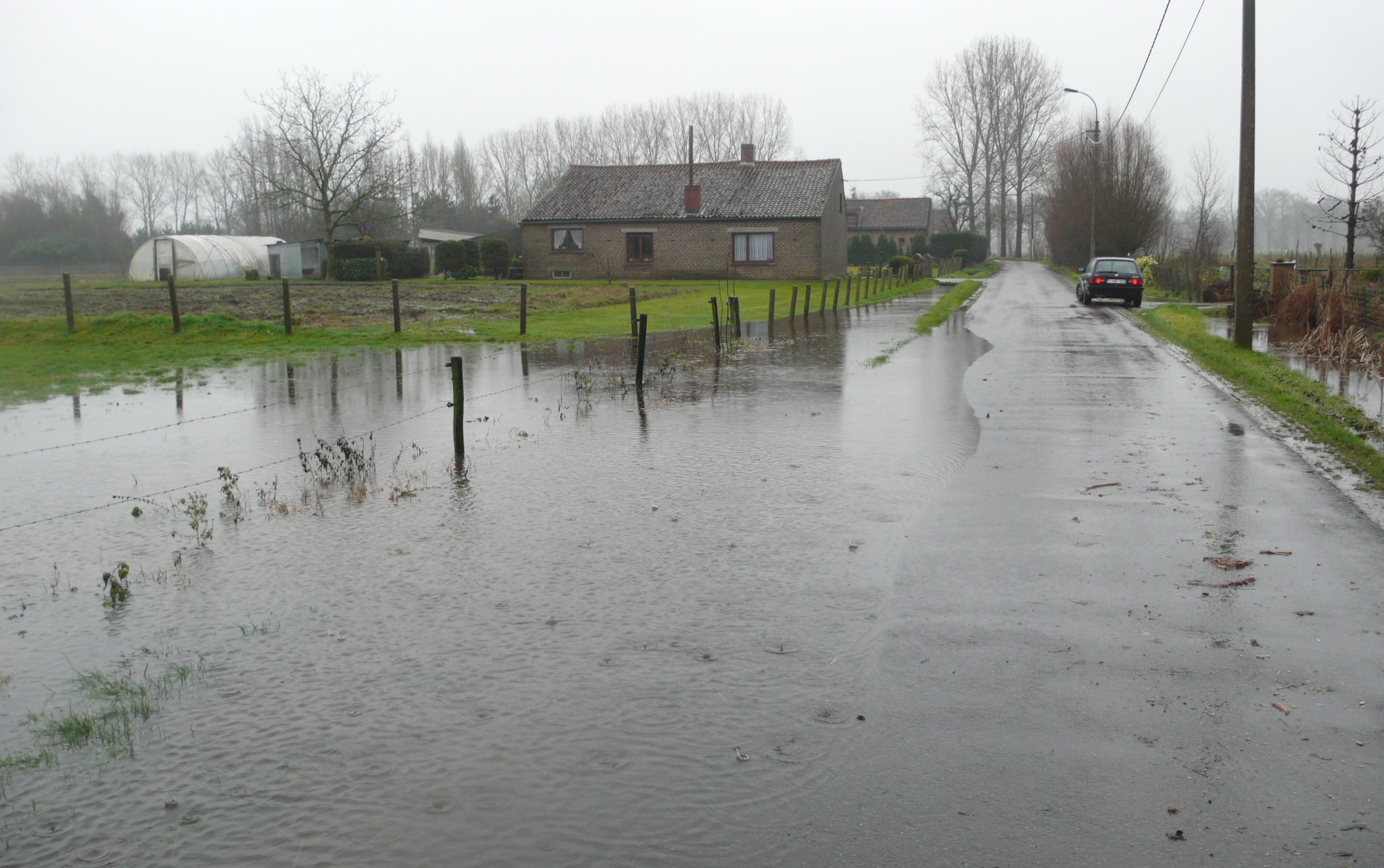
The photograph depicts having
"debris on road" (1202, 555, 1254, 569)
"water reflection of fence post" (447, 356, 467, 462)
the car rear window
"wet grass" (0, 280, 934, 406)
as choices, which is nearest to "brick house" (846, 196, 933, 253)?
the car rear window

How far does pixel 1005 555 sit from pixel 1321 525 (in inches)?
96.2

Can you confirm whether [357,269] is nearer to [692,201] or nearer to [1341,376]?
[692,201]

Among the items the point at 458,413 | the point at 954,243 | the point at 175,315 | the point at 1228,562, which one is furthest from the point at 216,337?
the point at 954,243

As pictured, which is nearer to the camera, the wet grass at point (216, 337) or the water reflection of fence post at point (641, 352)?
the water reflection of fence post at point (641, 352)

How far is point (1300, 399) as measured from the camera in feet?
44.3

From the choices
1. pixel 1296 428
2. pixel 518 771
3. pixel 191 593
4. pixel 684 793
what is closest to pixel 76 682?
pixel 191 593

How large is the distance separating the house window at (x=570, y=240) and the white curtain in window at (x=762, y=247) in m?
8.71

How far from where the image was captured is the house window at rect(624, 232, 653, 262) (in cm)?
5453

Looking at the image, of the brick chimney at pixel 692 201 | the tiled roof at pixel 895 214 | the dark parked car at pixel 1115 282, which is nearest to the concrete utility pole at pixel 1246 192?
the dark parked car at pixel 1115 282

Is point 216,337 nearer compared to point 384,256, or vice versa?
point 216,337

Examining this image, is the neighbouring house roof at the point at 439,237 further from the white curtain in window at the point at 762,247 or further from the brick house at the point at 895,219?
the brick house at the point at 895,219

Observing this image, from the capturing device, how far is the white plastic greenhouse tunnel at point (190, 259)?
58.6 meters

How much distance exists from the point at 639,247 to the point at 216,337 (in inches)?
1305

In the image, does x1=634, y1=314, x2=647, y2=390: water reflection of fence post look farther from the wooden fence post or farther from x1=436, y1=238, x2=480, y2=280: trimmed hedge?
x1=436, y1=238, x2=480, y2=280: trimmed hedge
